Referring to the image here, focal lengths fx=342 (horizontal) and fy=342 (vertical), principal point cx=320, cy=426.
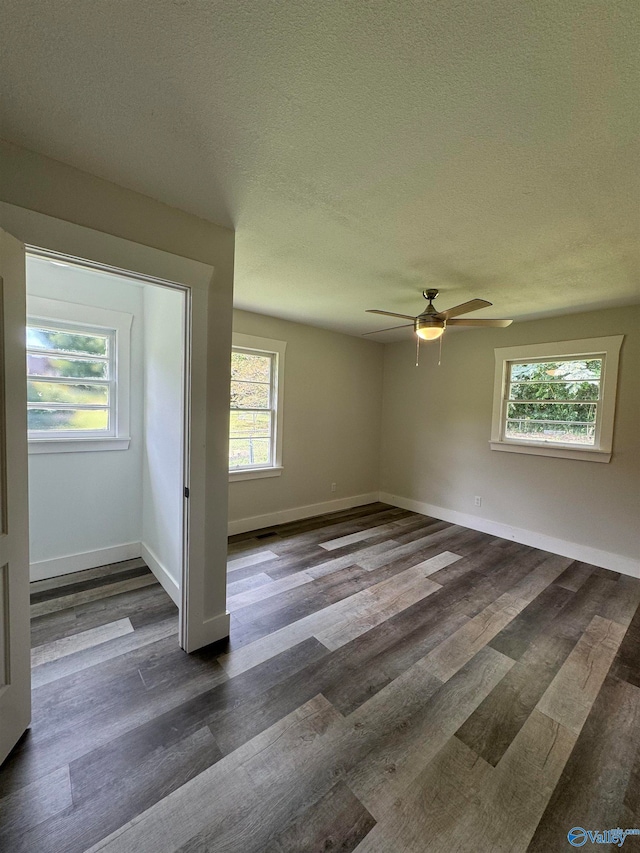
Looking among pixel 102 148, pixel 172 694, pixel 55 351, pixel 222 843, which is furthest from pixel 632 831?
pixel 55 351

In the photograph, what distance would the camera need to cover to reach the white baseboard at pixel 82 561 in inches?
109

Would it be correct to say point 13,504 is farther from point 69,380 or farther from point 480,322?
point 480,322

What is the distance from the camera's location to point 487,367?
14.0 feet

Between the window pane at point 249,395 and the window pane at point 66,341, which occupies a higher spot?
the window pane at point 66,341

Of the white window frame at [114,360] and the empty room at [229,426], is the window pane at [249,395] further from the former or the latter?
the white window frame at [114,360]

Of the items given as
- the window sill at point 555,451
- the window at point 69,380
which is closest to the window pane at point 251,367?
the window at point 69,380

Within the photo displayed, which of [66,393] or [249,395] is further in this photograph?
[249,395]

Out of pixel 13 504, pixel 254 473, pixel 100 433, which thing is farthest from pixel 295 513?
pixel 13 504

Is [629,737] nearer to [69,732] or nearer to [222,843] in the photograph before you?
[222,843]

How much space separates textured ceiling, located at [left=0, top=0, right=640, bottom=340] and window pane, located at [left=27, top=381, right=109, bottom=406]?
1926 mm

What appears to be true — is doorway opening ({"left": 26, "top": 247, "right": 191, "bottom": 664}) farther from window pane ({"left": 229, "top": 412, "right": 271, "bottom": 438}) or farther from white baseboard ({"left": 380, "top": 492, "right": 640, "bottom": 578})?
white baseboard ({"left": 380, "top": 492, "right": 640, "bottom": 578})

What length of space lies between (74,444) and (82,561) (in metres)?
1.02

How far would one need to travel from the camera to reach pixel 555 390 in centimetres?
382

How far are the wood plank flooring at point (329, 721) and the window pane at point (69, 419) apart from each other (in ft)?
4.17
